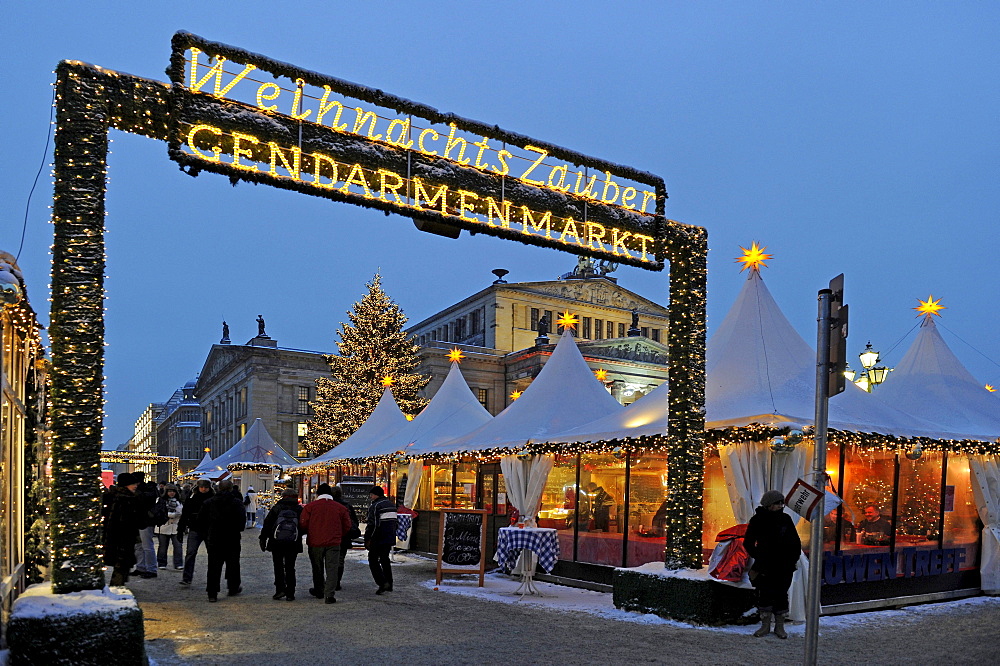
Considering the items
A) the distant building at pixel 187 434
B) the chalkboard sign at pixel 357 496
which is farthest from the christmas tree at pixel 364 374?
the distant building at pixel 187 434

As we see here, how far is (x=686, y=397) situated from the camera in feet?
34.2

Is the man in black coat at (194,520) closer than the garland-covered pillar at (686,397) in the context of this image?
No

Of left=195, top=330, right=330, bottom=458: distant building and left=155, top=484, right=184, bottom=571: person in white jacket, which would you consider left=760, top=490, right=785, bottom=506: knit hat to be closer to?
left=155, top=484, right=184, bottom=571: person in white jacket

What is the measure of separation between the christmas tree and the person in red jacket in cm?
2894

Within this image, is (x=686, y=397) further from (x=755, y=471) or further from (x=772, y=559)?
(x=772, y=559)

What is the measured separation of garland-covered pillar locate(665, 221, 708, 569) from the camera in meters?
10.3

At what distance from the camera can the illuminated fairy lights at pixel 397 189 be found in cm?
738

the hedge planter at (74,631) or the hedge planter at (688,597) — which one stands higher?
the hedge planter at (74,631)

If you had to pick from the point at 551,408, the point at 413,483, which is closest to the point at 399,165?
the point at 551,408

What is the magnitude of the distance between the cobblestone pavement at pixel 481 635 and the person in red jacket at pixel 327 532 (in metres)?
0.39

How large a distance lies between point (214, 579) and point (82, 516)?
5308 mm

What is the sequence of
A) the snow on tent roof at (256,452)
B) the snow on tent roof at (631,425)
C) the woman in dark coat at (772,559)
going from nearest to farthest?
the woman in dark coat at (772,559) < the snow on tent roof at (631,425) < the snow on tent roof at (256,452)

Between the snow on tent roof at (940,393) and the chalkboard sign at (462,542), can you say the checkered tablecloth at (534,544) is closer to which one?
the chalkboard sign at (462,542)

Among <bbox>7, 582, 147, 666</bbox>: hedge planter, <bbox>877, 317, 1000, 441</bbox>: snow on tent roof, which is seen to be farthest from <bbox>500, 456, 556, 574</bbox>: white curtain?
<bbox>7, 582, 147, 666</bbox>: hedge planter
